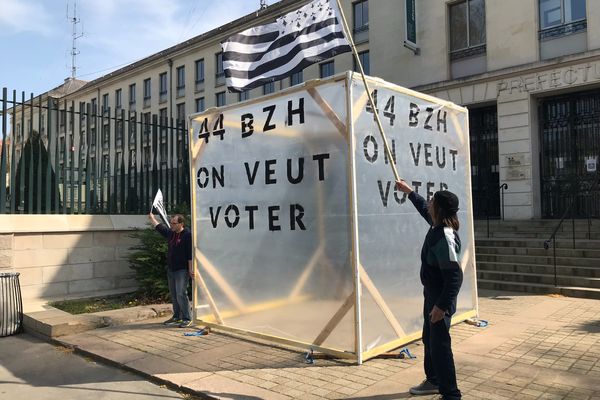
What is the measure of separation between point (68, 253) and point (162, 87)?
1344 inches

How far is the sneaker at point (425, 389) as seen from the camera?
4.44m

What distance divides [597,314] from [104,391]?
701cm

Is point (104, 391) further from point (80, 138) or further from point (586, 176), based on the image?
point (586, 176)

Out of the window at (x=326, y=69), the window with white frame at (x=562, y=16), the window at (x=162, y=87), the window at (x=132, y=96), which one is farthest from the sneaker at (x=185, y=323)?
the window at (x=132, y=96)

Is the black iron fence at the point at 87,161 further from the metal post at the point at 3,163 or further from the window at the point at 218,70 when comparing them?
the window at the point at 218,70

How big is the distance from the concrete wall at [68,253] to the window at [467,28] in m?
13.6

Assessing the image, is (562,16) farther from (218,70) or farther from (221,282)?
(218,70)

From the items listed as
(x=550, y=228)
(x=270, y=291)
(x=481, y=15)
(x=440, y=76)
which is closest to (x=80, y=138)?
(x=270, y=291)

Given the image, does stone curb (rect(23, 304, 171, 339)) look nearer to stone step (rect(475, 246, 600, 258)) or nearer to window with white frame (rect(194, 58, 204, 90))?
stone step (rect(475, 246, 600, 258))

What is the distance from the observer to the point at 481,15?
18047 mm

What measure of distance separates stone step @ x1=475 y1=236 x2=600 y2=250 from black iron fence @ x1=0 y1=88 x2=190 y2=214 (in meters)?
7.55

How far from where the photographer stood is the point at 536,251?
1128 cm

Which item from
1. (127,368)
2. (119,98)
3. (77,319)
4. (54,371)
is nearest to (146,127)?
(77,319)

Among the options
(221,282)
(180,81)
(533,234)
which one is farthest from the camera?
(180,81)
